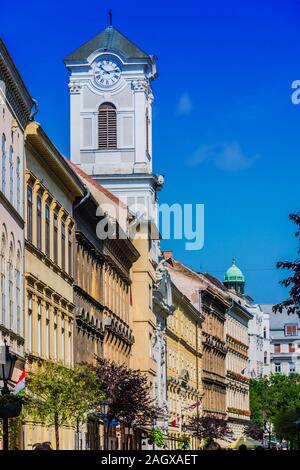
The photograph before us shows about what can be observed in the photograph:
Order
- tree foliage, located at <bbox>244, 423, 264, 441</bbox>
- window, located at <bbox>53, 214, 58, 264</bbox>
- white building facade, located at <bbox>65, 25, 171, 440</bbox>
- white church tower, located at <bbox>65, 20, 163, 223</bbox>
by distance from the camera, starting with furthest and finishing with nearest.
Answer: tree foliage, located at <bbox>244, 423, 264, 441</bbox>
white church tower, located at <bbox>65, 20, 163, 223</bbox>
white building facade, located at <bbox>65, 25, 171, 440</bbox>
window, located at <bbox>53, 214, 58, 264</bbox>

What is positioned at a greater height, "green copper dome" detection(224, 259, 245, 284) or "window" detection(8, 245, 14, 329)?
"green copper dome" detection(224, 259, 245, 284)

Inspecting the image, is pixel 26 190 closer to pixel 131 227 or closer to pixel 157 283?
pixel 131 227

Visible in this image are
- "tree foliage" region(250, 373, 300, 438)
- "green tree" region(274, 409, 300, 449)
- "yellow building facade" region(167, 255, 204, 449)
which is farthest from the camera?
"tree foliage" region(250, 373, 300, 438)

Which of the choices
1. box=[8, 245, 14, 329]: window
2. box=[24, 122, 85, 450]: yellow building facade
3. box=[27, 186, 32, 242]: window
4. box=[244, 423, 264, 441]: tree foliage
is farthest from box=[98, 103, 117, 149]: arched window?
box=[8, 245, 14, 329]: window

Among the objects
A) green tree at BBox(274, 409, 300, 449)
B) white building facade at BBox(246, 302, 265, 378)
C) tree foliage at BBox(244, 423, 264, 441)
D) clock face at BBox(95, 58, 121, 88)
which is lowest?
green tree at BBox(274, 409, 300, 449)

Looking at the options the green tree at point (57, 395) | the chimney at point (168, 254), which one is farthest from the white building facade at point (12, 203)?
the chimney at point (168, 254)

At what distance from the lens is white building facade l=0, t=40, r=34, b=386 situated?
1619 inches

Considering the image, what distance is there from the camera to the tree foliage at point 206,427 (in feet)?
363

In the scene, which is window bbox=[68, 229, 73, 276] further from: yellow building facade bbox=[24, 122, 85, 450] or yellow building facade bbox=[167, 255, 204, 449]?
yellow building facade bbox=[167, 255, 204, 449]

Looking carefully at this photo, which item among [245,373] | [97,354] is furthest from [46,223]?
[245,373]

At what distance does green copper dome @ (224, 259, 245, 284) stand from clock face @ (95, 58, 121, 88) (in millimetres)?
80284

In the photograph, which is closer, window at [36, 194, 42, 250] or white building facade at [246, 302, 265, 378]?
window at [36, 194, 42, 250]

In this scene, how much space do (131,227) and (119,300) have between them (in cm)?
1088

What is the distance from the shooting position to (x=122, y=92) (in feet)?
364
